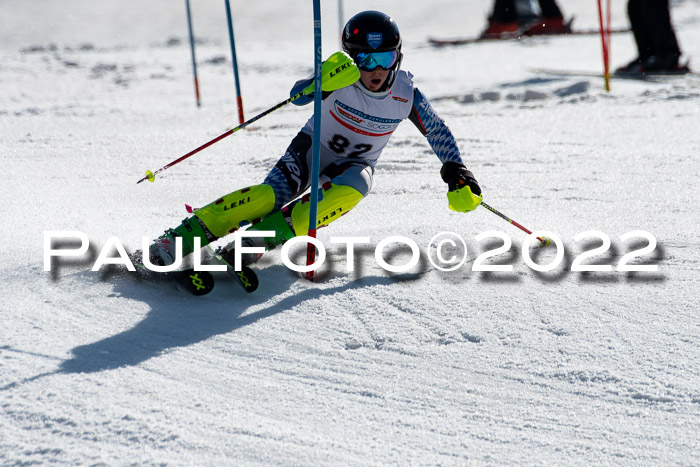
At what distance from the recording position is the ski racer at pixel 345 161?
3.23 m

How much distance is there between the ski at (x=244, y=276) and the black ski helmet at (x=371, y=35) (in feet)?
3.67

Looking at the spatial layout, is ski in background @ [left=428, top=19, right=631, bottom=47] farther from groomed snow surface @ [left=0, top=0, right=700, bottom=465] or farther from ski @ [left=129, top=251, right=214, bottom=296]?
ski @ [left=129, top=251, right=214, bottom=296]

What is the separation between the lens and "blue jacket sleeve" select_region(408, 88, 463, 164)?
3660mm

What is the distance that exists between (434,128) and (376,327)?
1234 mm

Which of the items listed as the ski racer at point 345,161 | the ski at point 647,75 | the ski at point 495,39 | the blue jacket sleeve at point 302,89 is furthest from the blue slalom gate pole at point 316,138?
the ski at point 495,39

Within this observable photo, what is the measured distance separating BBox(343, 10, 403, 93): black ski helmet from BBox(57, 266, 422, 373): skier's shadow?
3.37ft

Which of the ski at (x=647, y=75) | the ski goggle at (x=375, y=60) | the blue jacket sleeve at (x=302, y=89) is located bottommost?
the ski at (x=647, y=75)

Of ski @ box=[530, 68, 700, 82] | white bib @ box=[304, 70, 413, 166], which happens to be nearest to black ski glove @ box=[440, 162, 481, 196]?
white bib @ box=[304, 70, 413, 166]

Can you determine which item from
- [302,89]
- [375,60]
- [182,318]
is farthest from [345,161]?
[182,318]

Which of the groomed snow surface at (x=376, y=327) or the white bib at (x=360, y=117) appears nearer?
the groomed snow surface at (x=376, y=327)

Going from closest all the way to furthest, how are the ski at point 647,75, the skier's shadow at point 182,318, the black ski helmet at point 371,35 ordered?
the skier's shadow at point 182,318 < the black ski helmet at point 371,35 < the ski at point 647,75

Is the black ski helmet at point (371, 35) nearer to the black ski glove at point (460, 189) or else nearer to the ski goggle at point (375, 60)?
the ski goggle at point (375, 60)

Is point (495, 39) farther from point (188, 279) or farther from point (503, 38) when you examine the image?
point (188, 279)

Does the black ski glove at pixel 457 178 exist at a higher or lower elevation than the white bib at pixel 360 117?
lower
